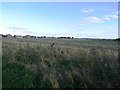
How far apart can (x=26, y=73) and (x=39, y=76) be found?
2.76 feet

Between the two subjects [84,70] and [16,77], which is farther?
[16,77]

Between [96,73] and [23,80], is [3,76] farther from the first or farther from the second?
[96,73]

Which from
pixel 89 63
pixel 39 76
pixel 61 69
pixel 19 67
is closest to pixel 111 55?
pixel 89 63

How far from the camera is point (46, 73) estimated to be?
8.61 m

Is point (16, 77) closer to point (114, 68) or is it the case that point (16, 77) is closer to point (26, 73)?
point (26, 73)

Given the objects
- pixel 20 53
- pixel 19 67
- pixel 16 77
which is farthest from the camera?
pixel 20 53

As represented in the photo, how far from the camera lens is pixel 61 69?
8.84 meters

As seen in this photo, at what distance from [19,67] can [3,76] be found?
952 mm

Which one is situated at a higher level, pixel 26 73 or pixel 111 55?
pixel 111 55

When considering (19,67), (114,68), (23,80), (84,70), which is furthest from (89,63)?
(19,67)

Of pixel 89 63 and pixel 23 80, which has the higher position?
pixel 89 63

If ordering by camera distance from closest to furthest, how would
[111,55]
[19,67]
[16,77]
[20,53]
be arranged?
[111,55] < [16,77] < [19,67] < [20,53]

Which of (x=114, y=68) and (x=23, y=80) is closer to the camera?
(x=114, y=68)

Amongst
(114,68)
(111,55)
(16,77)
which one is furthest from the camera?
(16,77)
